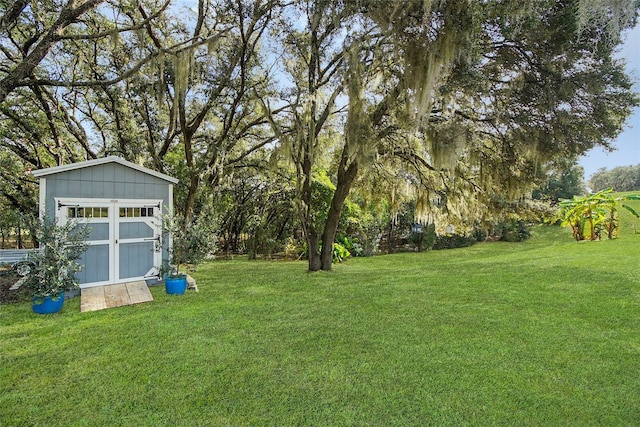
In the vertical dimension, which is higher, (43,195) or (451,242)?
(43,195)

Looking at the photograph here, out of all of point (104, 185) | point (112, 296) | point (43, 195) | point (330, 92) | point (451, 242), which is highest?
point (330, 92)

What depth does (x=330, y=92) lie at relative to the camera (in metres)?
7.41

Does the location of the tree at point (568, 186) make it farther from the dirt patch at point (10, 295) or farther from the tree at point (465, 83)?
the dirt patch at point (10, 295)

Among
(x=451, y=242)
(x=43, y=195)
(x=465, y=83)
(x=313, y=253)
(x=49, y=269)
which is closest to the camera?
(x=49, y=269)

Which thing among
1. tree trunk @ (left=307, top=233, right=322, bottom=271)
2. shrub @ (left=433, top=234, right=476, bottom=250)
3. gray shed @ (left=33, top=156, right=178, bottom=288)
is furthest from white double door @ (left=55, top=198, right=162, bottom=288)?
shrub @ (left=433, top=234, right=476, bottom=250)

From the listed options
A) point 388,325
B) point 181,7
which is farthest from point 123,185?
point 388,325

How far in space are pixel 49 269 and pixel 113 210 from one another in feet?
4.98

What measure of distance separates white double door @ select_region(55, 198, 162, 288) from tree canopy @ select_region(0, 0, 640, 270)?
182 centimetres

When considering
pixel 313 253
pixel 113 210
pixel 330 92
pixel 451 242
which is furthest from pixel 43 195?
pixel 451 242

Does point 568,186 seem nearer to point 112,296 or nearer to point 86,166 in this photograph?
point 112,296

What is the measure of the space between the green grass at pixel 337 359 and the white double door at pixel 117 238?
680mm

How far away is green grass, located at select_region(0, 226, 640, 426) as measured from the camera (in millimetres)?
2172

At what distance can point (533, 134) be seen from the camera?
5652 millimetres

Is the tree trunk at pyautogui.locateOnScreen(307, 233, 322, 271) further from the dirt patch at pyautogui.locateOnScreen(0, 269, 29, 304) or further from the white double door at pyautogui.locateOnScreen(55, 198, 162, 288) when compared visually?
the dirt patch at pyautogui.locateOnScreen(0, 269, 29, 304)
